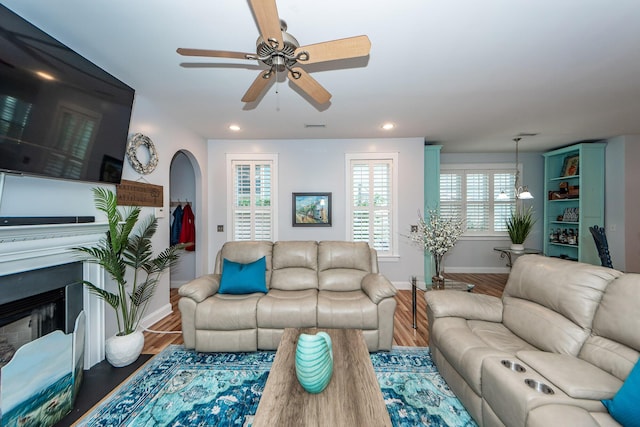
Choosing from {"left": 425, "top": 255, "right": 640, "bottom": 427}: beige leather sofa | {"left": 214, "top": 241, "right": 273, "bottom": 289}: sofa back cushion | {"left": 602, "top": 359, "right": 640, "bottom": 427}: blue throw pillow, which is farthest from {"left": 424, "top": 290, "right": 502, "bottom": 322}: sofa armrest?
{"left": 214, "top": 241, "right": 273, "bottom": 289}: sofa back cushion

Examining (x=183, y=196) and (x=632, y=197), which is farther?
(x=183, y=196)

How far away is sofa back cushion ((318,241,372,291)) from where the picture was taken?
113 inches

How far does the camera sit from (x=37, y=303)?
6.00 ft

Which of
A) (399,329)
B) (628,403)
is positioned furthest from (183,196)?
(628,403)

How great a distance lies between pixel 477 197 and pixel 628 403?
5287 mm

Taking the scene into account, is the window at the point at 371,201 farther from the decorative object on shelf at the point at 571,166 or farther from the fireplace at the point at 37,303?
the decorative object on shelf at the point at 571,166

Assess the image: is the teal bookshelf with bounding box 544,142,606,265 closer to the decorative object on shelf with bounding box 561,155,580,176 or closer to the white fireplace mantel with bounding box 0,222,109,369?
the decorative object on shelf with bounding box 561,155,580,176

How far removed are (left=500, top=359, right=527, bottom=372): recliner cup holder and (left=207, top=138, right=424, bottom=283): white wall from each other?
302 cm

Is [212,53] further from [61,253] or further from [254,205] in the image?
[254,205]

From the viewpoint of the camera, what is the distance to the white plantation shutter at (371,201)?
446 centimetres

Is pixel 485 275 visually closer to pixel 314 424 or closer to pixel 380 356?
pixel 380 356

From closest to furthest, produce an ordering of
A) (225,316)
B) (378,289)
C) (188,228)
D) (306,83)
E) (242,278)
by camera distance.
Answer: (306,83)
(225,316)
(378,289)
(242,278)
(188,228)

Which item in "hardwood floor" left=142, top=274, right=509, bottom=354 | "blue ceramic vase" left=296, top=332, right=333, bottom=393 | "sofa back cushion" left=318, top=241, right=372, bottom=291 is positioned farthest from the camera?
"sofa back cushion" left=318, top=241, right=372, bottom=291

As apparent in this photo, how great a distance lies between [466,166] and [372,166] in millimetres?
2663
